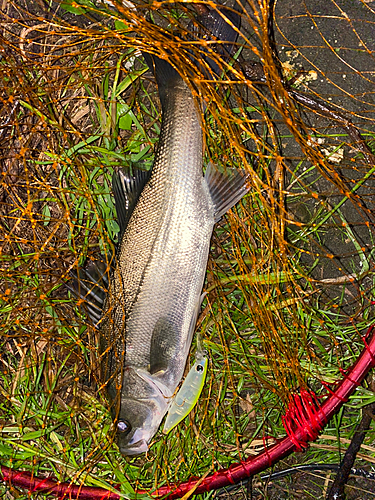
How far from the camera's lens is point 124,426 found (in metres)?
2.61

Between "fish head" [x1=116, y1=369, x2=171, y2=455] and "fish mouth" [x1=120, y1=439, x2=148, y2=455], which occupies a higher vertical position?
"fish head" [x1=116, y1=369, x2=171, y2=455]

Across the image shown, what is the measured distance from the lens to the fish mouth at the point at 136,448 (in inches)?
104

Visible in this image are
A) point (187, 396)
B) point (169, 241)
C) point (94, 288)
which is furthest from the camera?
point (94, 288)

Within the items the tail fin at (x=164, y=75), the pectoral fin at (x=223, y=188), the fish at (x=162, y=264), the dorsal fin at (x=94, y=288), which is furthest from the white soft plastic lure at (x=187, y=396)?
the tail fin at (x=164, y=75)

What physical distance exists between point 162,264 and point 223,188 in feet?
1.84

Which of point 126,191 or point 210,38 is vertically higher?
point 210,38

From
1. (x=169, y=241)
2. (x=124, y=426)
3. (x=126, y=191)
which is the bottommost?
(x=124, y=426)

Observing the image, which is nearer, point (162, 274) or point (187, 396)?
point (162, 274)

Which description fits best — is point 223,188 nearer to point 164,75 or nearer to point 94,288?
point 164,75

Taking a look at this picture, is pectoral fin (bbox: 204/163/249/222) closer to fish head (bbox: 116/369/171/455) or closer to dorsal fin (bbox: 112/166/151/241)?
dorsal fin (bbox: 112/166/151/241)

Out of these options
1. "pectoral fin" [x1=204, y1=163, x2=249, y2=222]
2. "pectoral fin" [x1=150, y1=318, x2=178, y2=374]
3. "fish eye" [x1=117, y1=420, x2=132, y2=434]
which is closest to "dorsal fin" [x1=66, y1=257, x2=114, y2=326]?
"pectoral fin" [x1=150, y1=318, x2=178, y2=374]

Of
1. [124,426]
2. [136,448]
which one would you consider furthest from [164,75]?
[136,448]

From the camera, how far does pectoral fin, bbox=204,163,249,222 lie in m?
2.64

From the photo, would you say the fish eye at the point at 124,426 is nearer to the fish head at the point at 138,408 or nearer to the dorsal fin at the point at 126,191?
the fish head at the point at 138,408
